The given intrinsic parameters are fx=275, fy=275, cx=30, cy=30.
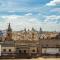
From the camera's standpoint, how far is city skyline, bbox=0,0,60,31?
5297mm

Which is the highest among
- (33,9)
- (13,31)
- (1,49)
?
(33,9)

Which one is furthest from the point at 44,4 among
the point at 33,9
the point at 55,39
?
the point at 55,39

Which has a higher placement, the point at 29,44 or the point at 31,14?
the point at 31,14

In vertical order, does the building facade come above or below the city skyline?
→ below

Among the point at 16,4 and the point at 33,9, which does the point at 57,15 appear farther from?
the point at 16,4

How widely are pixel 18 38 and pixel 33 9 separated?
63cm

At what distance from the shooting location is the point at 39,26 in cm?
533

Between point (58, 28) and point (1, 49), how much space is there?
46.4 inches

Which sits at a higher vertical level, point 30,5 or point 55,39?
point 30,5

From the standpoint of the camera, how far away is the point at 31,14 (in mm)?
5316

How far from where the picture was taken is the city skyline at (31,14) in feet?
17.4

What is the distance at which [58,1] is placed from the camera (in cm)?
537

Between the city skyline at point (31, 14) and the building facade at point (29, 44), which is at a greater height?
the city skyline at point (31, 14)

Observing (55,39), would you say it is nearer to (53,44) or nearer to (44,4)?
(53,44)
